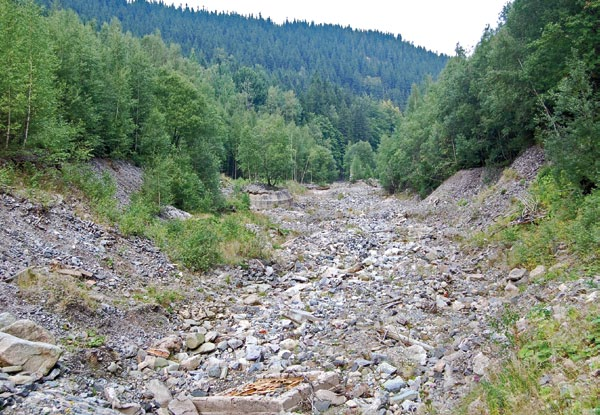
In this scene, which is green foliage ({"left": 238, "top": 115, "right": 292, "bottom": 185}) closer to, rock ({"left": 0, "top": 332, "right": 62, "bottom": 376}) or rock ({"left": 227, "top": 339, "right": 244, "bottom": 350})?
rock ({"left": 227, "top": 339, "right": 244, "bottom": 350})

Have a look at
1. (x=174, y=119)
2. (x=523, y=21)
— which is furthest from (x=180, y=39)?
(x=523, y=21)

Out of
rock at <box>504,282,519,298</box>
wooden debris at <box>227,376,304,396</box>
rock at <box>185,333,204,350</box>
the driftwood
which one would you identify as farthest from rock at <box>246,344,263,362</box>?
rock at <box>504,282,519,298</box>

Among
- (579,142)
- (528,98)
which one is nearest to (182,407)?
(579,142)

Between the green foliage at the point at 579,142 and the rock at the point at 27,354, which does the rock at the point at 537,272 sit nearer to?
the green foliage at the point at 579,142

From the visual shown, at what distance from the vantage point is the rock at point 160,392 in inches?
261

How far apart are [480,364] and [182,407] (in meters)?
4.91

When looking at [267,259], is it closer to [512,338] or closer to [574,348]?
[512,338]

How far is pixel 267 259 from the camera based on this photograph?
1606 centimetres

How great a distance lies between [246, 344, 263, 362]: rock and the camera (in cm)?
819

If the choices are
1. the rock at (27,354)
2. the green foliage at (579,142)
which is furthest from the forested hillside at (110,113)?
the green foliage at (579,142)

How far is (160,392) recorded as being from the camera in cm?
686

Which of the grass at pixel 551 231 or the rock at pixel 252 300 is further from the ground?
the grass at pixel 551 231

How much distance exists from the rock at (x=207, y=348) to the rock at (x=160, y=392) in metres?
1.51

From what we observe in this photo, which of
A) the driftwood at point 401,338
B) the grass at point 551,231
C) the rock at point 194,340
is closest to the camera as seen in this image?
the driftwood at point 401,338
